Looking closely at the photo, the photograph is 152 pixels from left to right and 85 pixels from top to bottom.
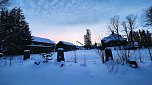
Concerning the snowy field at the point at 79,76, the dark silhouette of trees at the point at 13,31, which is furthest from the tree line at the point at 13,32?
the snowy field at the point at 79,76

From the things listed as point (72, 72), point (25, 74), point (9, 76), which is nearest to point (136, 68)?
point (72, 72)

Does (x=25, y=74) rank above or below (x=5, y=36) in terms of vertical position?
below

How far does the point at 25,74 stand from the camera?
287 inches

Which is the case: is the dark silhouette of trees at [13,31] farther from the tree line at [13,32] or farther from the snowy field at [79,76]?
the snowy field at [79,76]

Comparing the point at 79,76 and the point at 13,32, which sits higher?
the point at 13,32

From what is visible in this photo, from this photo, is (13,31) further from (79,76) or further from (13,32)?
(79,76)

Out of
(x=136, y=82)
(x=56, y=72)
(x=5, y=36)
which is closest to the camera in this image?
(x=136, y=82)

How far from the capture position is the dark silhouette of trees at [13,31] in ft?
89.7

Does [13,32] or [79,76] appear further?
[13,32]

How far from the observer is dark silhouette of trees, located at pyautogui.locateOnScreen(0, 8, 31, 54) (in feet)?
89.7

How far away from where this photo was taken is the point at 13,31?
32.3 metres

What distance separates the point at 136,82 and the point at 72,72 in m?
3.26

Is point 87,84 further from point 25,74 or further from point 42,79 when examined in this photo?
point 25,74

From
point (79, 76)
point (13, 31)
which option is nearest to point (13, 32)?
point (13, 31)
